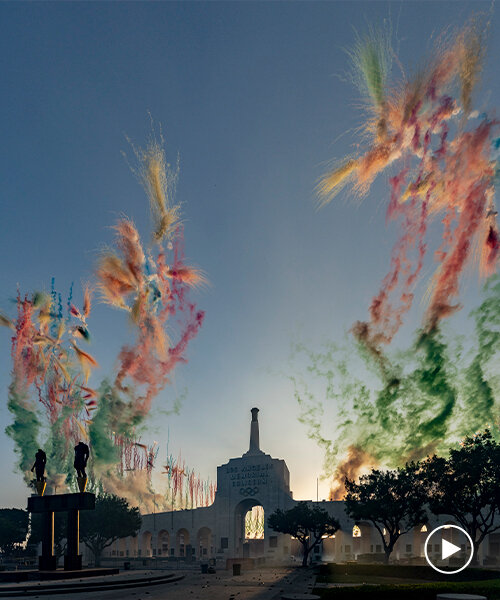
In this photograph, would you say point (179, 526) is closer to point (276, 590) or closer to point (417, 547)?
point (417, 547)

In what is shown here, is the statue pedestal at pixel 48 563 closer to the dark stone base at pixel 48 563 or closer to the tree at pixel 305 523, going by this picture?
the dark stone base at pixel 48 563

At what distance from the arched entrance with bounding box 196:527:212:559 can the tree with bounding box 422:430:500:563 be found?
220 feet

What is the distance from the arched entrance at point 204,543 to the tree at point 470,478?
220 ft

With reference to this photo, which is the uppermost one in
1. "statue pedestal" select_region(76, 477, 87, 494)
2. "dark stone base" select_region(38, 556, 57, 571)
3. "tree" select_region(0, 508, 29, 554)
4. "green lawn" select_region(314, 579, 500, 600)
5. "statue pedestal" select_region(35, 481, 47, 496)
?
"statue pedestal" select_region(76, 477, 87, 494)

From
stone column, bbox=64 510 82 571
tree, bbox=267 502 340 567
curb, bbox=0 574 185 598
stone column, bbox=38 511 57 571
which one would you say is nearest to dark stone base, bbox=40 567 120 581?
stone column, bbox=64 510 82 571

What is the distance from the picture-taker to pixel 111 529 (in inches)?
3159

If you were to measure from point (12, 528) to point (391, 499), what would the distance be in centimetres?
6498

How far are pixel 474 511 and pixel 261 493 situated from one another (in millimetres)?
62697

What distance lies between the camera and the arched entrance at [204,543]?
357 ft

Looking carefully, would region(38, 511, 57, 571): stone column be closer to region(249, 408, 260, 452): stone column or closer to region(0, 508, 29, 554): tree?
region(0, 508, 29, 554): tree

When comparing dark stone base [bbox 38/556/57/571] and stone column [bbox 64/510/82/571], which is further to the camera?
dark stone base [bbox 38/556/57/571]

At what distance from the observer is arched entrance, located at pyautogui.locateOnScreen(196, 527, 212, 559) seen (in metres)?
109

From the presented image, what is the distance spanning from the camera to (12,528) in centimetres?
9200

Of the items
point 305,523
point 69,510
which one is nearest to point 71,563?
point 69,510
